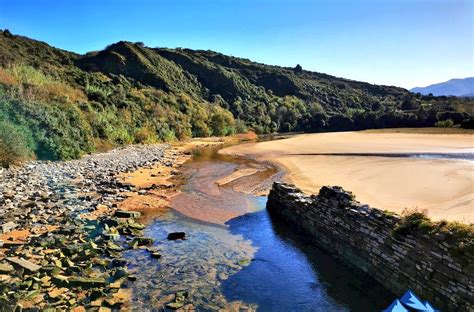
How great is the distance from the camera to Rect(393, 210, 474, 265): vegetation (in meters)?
9.38

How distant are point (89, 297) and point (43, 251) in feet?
11.7

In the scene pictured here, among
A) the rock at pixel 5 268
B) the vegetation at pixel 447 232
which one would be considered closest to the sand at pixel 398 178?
the vegetation at pixel 447 232

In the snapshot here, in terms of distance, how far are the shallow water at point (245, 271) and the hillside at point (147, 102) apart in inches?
584

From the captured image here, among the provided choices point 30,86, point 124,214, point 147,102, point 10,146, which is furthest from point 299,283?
point 147,102

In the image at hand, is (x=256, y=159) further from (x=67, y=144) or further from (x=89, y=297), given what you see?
(x=89, y=297)

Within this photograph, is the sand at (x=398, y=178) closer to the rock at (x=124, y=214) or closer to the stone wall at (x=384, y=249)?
the stone wall at (x=384, y=249)

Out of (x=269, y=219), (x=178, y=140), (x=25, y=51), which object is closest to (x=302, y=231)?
(x=269, y=219)

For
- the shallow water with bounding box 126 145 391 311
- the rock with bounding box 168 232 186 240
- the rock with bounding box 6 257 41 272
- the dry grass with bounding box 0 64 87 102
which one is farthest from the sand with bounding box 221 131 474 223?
the dry grass with bounding box 0 64 87 102

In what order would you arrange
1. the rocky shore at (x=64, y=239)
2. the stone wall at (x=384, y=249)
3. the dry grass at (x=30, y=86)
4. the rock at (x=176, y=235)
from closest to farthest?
the stone wall at (x=384, y=249) → the rocky shore at (x=64, y=239) → the rock at (x=176, y=235) → the dry grass at (x=30, y=86)

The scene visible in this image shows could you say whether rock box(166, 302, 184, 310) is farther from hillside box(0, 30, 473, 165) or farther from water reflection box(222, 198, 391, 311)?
hillside box(0, 30, 473, 165)

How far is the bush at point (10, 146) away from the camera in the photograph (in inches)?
923

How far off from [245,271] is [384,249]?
4.86 m

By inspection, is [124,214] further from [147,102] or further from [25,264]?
[147,102]

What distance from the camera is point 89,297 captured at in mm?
10547
